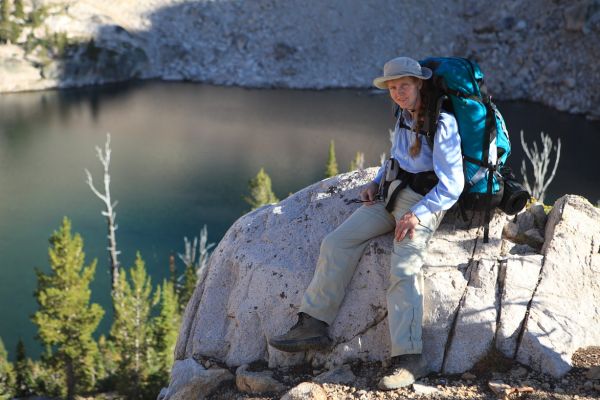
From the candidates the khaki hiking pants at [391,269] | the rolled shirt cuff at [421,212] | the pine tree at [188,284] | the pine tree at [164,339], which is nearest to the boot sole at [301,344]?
the khaki hiking pants at [391,269]

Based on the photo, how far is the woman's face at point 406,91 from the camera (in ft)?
20.1

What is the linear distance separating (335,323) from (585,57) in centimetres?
6767

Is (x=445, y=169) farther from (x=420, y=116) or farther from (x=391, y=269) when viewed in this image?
(x=391, y=269)

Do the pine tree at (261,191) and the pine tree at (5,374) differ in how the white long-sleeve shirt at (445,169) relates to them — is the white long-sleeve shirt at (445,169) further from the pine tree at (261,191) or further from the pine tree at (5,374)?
the pine tree at (261,191)

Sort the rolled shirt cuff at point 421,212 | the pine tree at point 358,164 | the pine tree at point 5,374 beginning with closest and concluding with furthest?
the rolled shirt cuff at point 421,212 < the pine tree at point 5,374 < the pine tree at point 358,164

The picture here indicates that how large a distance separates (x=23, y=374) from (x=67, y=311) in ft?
15.5

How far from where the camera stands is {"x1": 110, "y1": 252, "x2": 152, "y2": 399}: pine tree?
100.0ft

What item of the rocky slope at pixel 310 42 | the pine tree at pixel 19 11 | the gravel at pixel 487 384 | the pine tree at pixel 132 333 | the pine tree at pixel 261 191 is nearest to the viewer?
the gravel at pixel 487 384

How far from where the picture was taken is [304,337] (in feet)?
20.6

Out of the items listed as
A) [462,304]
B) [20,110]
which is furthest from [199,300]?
[20,110]

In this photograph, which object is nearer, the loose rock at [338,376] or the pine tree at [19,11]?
the loose rock at [338,376]

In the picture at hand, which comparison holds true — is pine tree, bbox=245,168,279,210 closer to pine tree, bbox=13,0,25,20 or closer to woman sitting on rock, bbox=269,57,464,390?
woman sitting on rock, bbox=269,57,464,390

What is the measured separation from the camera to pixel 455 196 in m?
6.07

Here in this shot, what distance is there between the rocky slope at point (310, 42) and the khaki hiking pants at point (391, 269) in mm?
60313
